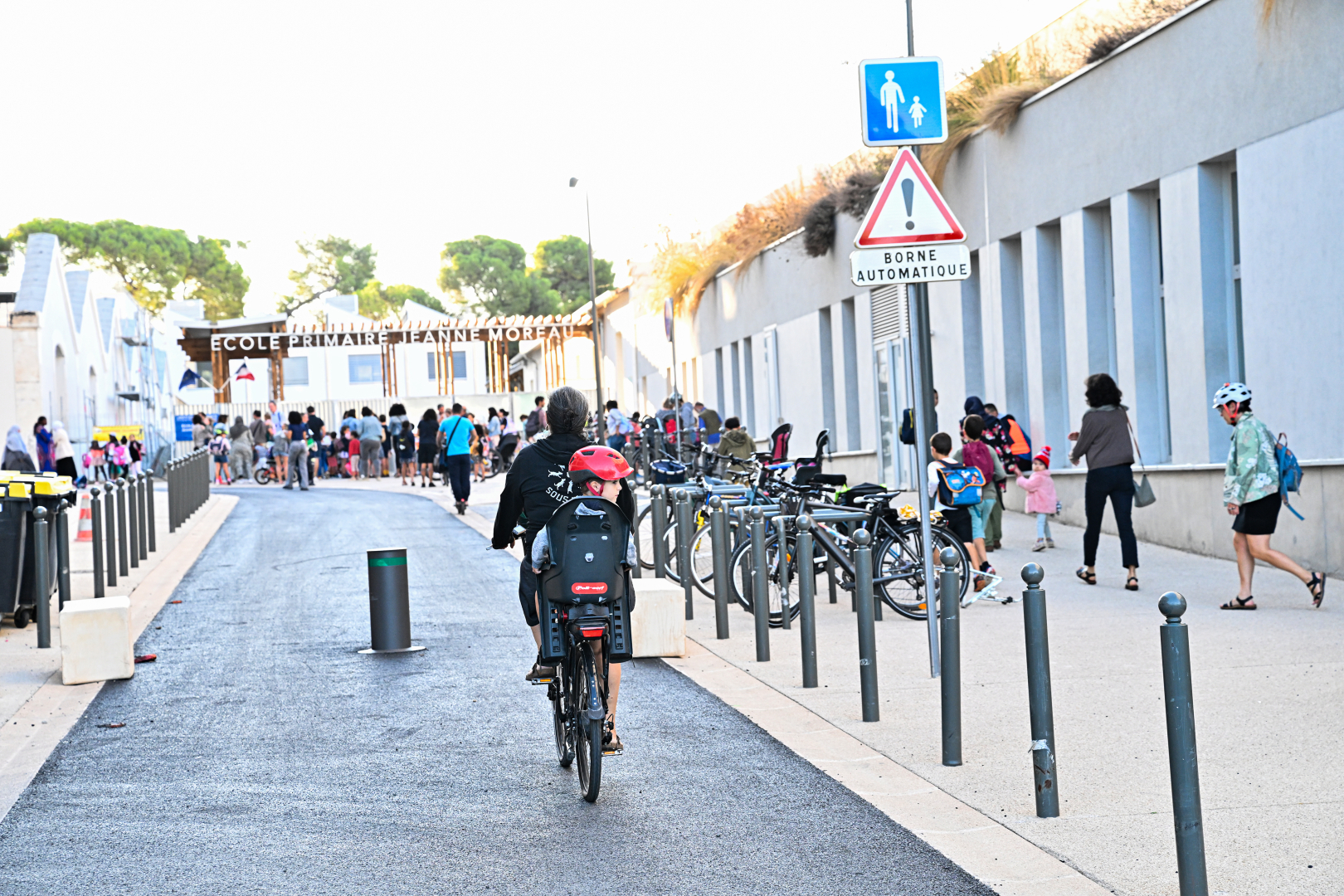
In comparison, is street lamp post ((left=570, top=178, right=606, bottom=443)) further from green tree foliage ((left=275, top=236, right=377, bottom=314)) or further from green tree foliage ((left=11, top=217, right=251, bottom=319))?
green tree foliage ((left=275, top=236, right=377, bottom=314))

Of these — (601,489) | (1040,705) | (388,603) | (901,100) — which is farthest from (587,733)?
(388,603)

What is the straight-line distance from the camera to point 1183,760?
4.45 m

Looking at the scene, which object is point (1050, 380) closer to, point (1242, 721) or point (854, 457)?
point (854, 457)

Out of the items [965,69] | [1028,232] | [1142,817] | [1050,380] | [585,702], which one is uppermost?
[965,69]

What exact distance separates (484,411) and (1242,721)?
4349cm

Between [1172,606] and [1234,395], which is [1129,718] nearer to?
[1172,606]

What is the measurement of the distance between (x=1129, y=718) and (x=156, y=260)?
265ft

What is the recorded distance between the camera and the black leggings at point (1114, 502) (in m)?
12.5

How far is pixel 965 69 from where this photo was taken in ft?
69.7

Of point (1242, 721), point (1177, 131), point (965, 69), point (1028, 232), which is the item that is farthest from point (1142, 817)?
point (965, 69)

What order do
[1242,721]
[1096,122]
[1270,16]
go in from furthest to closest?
[1096,122], [1270,16], [1242,721]

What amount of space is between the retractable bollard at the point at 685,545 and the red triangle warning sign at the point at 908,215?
4320 mm

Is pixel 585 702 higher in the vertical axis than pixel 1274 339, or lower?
lower

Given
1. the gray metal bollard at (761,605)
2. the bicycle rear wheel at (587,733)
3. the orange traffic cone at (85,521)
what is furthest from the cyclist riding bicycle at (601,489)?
the orange traffic cone at (85,521)
